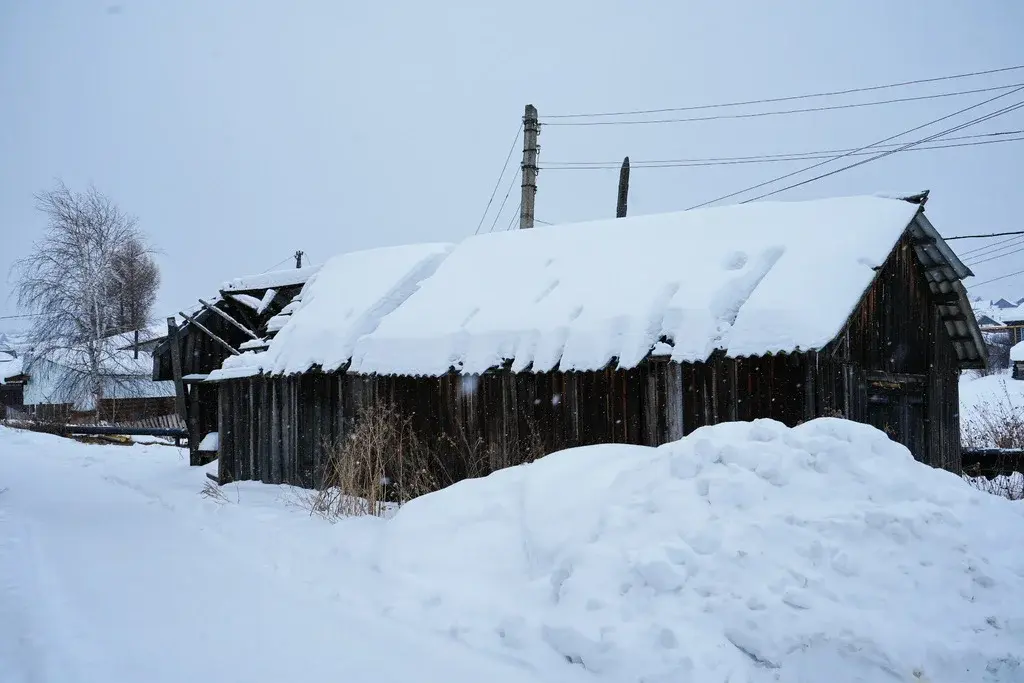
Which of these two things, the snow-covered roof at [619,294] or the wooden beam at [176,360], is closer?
the snow-covered roof at [619,294]

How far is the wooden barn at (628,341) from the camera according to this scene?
8414mm

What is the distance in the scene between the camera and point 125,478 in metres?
13.4

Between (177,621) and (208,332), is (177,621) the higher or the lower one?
the lower one

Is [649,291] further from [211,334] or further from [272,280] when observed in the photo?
[211,334]

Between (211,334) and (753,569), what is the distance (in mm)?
13700

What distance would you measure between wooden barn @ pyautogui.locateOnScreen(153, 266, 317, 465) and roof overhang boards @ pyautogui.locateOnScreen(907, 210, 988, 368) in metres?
11.6

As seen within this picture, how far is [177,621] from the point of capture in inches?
179

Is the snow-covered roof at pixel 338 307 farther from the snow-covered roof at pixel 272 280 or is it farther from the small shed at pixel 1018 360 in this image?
the small shed at pixel 1018 360

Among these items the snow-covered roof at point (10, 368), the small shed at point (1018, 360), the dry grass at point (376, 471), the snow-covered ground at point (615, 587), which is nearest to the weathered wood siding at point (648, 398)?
the dry grass at point (376, 471)

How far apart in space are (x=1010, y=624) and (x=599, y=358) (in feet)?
18.4

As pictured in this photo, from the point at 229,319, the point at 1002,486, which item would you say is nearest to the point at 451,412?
the point at 229,319

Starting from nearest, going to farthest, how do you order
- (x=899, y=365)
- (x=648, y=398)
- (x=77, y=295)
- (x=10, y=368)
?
1. (x=648, y=398)
2. (x=899, y=365)
3. (x=77, y=295)
4. (x=10, y=368)

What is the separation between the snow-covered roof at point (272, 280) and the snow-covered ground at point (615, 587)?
31.4 feet

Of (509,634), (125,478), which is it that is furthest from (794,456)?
(125,478)
